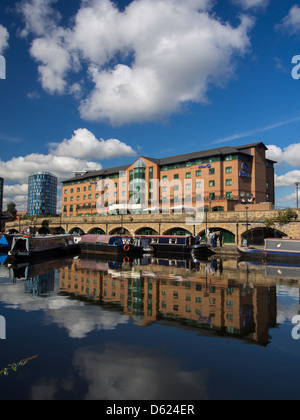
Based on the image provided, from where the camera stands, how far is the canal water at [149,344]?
6.09 m

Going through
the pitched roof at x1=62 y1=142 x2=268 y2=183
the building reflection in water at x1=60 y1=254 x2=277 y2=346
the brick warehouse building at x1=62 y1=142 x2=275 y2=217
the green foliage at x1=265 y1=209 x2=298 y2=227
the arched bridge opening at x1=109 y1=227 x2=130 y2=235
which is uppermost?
the pitched roof at x1=62 y1=142 x2=268 y2=183

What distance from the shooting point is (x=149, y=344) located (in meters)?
8.52

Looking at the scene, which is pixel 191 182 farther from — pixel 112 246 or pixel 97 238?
pixel 112 246

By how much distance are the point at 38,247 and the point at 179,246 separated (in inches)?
767

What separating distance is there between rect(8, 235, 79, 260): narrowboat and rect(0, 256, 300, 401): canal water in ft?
57.7

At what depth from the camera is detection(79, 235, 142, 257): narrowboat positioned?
4116 centimetres

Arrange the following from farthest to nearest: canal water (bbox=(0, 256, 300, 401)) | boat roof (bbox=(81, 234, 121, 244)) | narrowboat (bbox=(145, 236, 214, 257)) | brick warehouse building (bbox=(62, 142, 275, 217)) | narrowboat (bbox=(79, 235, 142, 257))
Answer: brick warehouse building (bbox=(62, 142, 275, 217)) < boat roof (bbox=(81, 234, 121, 244)) < narrowboat (bbox=(145, 236, 214, 257)) < narrowboat (bbox=(79, 235, 142, 257)) < canal water (bbox=(0, 256, 300, 401))

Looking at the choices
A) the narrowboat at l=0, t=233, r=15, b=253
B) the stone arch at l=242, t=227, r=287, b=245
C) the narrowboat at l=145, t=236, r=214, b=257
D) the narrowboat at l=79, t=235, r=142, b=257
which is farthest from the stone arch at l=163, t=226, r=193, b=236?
the narrowboat at l=0, t=233, r=15, b=253

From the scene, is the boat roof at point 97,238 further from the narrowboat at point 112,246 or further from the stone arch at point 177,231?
the stone arch at point 177,231

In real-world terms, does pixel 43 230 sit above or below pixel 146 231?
below

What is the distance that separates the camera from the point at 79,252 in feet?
157

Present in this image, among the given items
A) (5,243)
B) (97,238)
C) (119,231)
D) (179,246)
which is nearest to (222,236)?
(179,246)

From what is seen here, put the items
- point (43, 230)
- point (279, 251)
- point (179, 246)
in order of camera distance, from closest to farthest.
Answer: point (279, 251) → point (179, 246) → point (43, 230)

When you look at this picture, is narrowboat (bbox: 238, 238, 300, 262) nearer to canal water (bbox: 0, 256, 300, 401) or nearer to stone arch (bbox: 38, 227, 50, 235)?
canal water (bbox: 0, 256, 300, 401)
